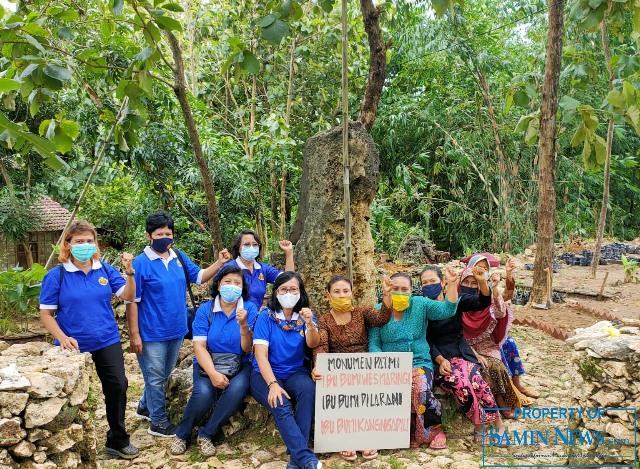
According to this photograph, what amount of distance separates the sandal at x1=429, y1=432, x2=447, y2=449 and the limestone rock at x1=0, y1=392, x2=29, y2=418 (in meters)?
2.47

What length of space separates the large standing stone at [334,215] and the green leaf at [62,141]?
2354 mm

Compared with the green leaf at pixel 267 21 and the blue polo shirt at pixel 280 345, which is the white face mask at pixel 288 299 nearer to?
the blue polo shirt at pixel 280 345

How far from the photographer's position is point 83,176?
39.2 ft

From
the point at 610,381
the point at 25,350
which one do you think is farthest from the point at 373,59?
the point at 25,350

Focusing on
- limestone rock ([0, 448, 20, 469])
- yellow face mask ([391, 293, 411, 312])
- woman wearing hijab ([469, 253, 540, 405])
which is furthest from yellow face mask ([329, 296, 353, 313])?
limestone rock ([0, 448, 20, 469])

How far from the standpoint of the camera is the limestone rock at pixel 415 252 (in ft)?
38.4

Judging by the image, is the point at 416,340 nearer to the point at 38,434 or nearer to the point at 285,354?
the point at 285,354

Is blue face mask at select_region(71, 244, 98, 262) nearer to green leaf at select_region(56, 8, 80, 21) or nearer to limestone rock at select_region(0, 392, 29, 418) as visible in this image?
limestone rock at select_region(0, 392, 29, 418)

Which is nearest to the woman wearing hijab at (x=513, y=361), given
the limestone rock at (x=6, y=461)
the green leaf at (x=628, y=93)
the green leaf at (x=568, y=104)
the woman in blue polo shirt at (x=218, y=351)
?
the green leaf at (x=568, y=104)

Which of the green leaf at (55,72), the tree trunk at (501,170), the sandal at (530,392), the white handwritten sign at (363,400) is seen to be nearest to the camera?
the green leaf at (55,72)

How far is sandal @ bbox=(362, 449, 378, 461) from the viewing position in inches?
144

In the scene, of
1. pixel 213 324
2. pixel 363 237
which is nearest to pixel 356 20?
pixel 363 237

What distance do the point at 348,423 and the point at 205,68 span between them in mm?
8867

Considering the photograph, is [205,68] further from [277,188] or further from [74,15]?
[74,15]
